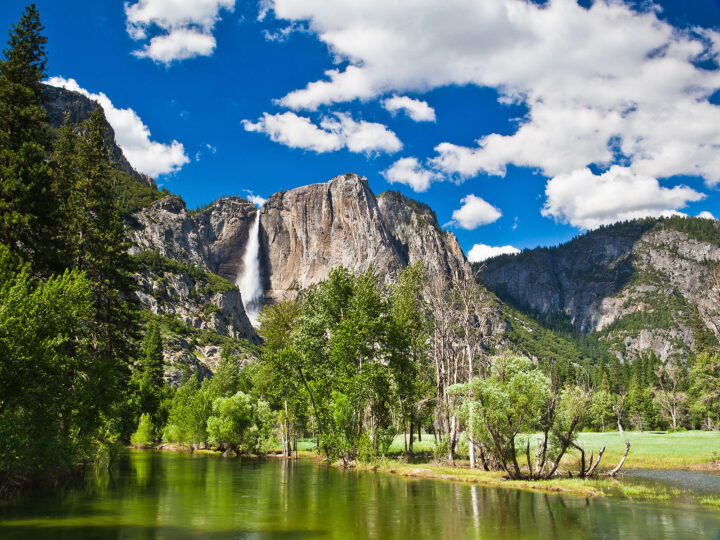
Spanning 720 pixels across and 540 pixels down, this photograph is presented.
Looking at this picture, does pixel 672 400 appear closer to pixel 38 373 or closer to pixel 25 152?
pixel 38 373

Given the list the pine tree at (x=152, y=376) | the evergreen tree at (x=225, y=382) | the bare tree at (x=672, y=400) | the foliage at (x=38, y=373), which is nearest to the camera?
the foliage at (x=38, y=373)

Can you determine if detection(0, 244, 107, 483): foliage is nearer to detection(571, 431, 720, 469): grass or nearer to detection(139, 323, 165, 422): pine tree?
detection(571, 431, 720, 469): grass

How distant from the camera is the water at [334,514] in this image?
16.3m

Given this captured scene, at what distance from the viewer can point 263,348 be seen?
191ft

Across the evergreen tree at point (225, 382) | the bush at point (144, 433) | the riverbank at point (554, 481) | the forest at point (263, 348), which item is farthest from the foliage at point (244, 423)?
the bush at point (144, 433)

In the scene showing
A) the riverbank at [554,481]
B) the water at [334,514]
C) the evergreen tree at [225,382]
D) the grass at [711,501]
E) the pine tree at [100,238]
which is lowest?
the riverbank at [554,481]

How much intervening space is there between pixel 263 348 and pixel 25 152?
119 feet

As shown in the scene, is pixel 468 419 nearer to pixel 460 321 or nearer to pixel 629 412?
pixel 460 321

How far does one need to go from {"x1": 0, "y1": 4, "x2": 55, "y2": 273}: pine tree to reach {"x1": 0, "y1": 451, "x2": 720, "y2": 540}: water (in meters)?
13.4

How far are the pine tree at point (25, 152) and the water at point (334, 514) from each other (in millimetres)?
13447

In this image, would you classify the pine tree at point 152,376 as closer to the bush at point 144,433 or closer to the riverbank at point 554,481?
the bush at point 144,433

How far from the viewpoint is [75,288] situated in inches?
920

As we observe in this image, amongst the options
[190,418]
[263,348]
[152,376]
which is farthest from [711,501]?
[152,376]

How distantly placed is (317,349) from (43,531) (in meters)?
32.6
